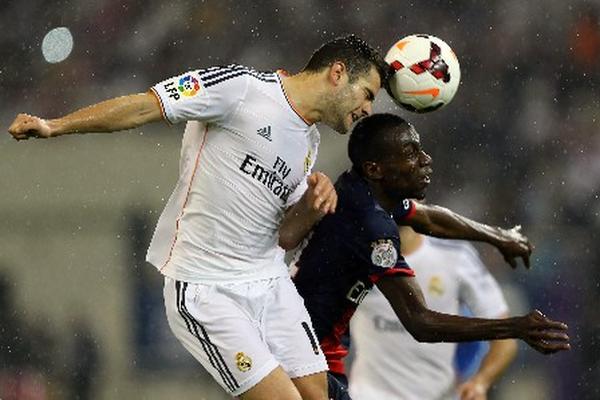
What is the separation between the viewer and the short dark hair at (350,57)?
5.09 m

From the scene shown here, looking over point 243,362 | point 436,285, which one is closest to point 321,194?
point 243,362

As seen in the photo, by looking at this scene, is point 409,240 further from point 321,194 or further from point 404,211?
point 321,194

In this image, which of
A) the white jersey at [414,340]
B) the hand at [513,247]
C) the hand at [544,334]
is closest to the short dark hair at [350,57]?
the hand at [544,334]

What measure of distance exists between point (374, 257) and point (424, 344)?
1.53 metres

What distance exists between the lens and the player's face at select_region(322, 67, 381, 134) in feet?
16.6

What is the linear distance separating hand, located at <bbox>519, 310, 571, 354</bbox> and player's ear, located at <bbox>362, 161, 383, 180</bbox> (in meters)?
0.84

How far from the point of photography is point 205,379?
381 inches

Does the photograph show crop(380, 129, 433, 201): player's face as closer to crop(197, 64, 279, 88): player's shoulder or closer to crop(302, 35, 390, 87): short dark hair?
crop(302, 35, 390, 87): short dark hair

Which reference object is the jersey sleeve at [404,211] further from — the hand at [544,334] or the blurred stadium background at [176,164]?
the blurred stadium background at [176,164]

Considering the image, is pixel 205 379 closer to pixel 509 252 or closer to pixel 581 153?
pixel 581 153

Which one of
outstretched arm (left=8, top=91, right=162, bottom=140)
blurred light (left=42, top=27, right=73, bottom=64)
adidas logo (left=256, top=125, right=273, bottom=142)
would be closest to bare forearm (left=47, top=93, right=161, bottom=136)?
outstretched arm (left=8, top=91, right=162, bottom=140)

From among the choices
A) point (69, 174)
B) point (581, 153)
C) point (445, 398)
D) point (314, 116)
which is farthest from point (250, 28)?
point (314, 116)

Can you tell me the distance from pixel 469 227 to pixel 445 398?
1.04m

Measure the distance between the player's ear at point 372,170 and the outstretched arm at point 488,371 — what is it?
4.50ft
